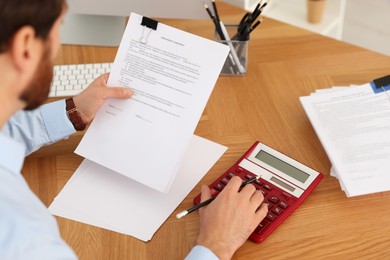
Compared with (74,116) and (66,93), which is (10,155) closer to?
(74,116)

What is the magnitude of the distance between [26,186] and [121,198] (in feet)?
0.96

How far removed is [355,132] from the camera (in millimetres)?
1176

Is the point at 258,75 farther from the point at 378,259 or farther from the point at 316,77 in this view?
the point at 378,259

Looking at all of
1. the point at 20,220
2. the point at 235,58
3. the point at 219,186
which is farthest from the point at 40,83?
the point at 235,58

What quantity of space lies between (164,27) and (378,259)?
603mm

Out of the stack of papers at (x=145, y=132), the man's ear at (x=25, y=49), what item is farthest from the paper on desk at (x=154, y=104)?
the man's ear at (x=25, y=49)

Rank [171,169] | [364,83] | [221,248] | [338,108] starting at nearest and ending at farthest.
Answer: [221,248], [171,169], [338,108], [364,83]


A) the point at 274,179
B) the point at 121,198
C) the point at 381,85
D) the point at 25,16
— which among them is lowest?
the point at 121,198

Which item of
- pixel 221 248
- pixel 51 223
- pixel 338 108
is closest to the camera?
pixel 51 223

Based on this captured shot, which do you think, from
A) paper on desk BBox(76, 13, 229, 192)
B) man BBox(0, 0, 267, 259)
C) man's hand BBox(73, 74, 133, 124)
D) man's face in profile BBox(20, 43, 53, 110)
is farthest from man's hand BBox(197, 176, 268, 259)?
man's face in profile BBox(20, 43, 53, 110)

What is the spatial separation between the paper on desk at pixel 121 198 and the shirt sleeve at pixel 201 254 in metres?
0.10

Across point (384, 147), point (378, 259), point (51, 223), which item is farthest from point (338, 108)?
point (51, 223)

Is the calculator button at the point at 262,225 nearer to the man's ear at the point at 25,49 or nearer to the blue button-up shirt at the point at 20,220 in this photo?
the blue button-up shirt at the point at 20,220

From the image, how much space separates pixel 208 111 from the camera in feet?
4.30
